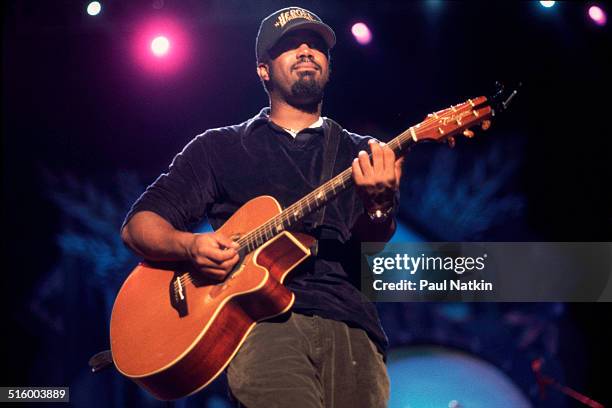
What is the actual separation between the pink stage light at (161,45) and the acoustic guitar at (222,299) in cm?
269

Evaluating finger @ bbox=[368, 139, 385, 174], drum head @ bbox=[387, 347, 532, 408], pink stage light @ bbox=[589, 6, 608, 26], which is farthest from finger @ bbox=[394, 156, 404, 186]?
pink stage light @ bbox=[589, 6, 608, 26]

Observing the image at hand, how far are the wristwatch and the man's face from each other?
0.85 metres

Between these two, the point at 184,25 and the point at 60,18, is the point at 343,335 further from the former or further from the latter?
the point at 60,18

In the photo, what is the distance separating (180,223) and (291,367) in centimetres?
97

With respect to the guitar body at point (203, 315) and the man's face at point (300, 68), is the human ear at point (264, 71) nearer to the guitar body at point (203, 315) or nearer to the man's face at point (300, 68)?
the man's face at point (300, 68)

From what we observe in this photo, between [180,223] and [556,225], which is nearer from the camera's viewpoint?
[180,223]

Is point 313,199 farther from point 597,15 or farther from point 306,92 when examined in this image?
point 597,15

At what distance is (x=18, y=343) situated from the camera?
17.0 feet

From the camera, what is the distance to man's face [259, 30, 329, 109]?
11.3 feet

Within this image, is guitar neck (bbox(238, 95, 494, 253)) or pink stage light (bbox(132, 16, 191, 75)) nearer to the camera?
guitar neck (bbox(238, 95, 494, 253))

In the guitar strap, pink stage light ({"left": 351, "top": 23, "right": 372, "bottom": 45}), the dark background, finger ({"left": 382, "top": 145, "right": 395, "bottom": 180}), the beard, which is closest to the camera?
finger ({"left": 382, "top": 145, "right": 395, "bottom": 180})

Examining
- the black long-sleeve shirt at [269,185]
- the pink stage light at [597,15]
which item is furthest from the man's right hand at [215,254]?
the pink stage light at [597,15]

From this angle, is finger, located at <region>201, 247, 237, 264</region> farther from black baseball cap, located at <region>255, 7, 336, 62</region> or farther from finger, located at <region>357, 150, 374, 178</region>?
black baseball cap, located at <region>255, 7, 336, 62</region>

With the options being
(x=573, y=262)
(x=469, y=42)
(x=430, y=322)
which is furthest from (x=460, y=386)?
(x=469, y=42)
